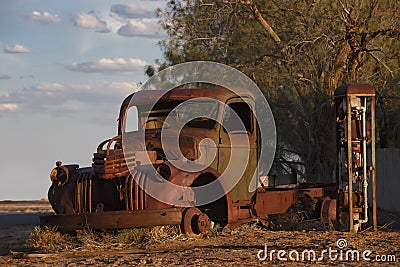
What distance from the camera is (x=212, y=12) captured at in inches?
792

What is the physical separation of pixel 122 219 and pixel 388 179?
10.6 m

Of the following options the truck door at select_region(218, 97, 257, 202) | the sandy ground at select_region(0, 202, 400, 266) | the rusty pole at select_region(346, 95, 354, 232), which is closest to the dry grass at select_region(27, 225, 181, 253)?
the sandy ground at select_region(0, 202, 400, 266)

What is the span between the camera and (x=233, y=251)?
1058cm

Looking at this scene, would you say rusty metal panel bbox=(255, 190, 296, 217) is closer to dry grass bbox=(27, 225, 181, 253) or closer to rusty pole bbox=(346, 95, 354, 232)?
rusty pole bbox=(346, 95, 354, 232)

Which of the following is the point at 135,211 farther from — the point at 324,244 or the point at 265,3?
the point at 265,3

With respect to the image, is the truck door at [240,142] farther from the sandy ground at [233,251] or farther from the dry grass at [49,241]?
the dry grass at [49,241]

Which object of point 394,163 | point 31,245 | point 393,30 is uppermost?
point 393,30

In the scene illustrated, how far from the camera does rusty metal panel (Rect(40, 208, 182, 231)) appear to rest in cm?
1145

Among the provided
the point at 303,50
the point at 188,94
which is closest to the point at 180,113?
the point at 188,94

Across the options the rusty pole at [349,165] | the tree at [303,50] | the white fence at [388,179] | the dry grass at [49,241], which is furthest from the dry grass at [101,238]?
the white fence at [388,179]

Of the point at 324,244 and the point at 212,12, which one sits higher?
the point at 212,12

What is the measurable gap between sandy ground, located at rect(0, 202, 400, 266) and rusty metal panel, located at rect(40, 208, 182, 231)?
1.19 feet

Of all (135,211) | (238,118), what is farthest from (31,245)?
(238,118)

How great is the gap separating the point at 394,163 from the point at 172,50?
6.53m
